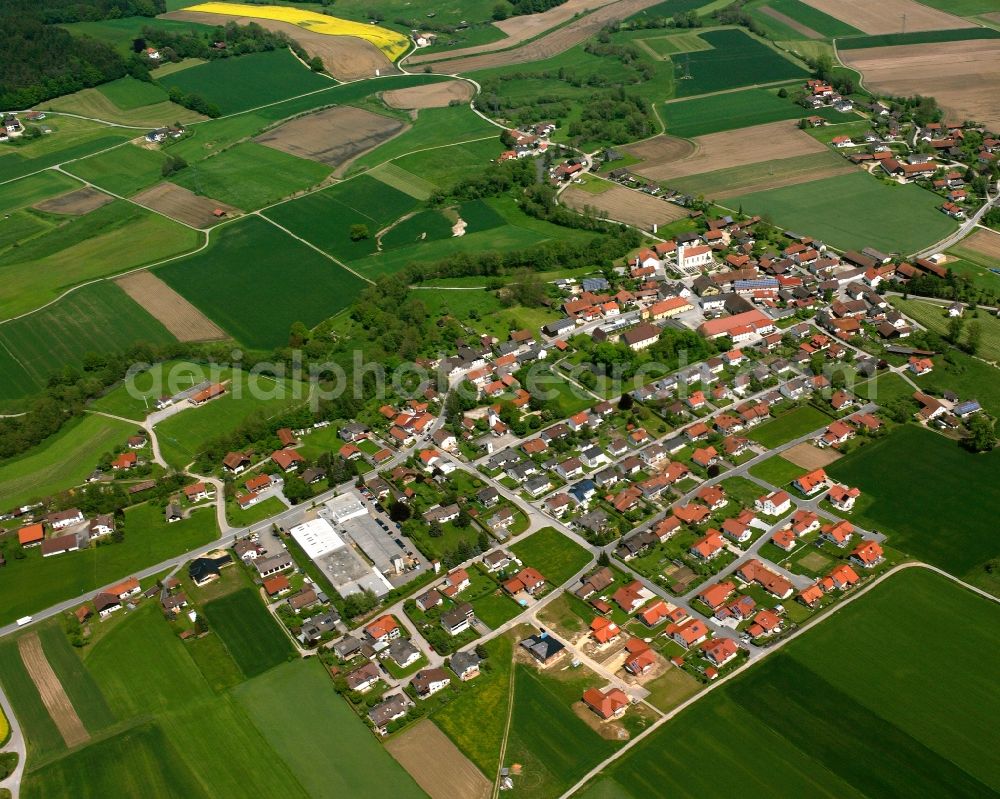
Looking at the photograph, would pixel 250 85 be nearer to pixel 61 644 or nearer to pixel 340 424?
pixel 340 424

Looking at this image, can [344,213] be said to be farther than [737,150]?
No

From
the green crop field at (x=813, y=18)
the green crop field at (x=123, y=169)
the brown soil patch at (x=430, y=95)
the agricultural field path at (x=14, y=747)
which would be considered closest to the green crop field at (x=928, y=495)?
the agricultural field path at (x=14, y=747)

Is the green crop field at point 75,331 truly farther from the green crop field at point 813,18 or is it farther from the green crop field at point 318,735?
the green crop field at point 813,18

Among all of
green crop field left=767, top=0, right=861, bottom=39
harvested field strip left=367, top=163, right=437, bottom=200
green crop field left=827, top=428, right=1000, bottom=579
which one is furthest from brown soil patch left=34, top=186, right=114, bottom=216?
green crop field left=767, top=0, right=861, bottom=39

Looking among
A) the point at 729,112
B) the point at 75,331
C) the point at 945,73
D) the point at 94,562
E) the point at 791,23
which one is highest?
the point at 791,23

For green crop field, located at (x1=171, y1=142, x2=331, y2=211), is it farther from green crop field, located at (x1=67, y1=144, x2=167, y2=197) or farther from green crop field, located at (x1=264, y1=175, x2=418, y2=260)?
green crop field, located at (x1=67, y1=144, x2=167, y2=197)

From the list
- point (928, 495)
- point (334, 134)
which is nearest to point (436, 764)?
point (928, 495)

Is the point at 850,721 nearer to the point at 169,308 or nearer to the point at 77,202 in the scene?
the point at 169,308
